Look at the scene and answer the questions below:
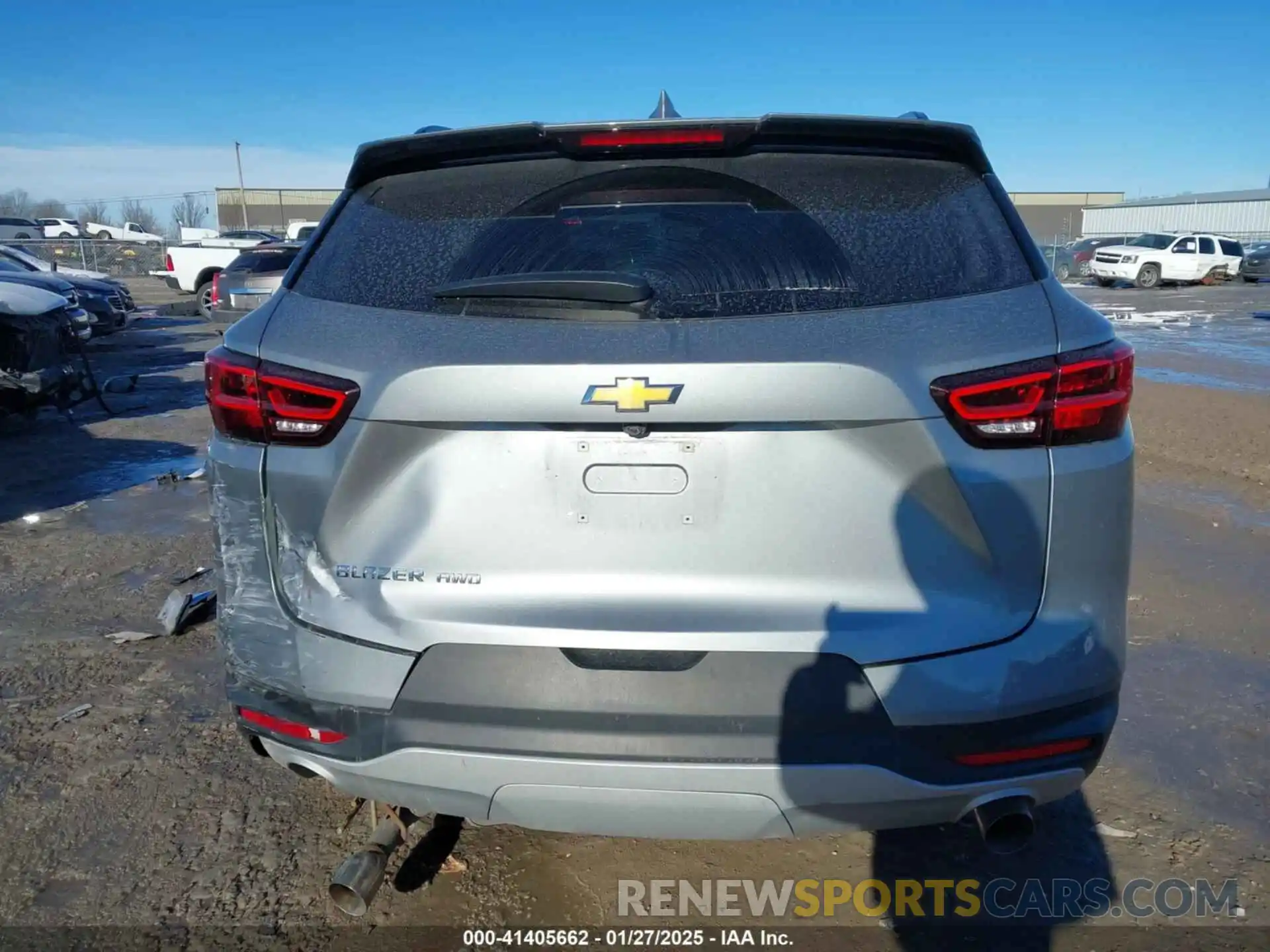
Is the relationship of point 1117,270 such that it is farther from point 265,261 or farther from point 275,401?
point 275,401

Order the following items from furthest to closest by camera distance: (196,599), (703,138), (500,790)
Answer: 1. (196,599)
2. (703,138)
3. (500,790)

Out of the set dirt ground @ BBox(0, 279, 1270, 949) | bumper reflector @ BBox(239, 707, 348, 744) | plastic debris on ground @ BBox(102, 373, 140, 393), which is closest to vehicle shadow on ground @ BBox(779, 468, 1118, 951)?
dirt ground @ BBox(0, 279, 1270, 949)

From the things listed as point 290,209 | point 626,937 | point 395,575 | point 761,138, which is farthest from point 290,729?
point 290,209

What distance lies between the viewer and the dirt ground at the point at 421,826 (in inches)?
100

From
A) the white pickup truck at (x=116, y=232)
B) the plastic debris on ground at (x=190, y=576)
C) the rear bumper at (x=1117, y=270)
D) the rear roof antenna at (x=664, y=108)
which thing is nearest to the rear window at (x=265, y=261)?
the plastic debris on ground at (x=190, y=576)

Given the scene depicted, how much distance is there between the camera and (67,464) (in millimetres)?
7961

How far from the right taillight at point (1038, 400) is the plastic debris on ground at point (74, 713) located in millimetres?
3391

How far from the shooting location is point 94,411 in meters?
10.5

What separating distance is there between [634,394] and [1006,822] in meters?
1.23

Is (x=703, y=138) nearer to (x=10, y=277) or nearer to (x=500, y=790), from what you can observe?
(x=500, y=790)

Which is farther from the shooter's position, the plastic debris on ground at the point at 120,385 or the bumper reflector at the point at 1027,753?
the plastic debris on ground at the point at 120,385

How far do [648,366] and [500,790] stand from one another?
3.04 ft

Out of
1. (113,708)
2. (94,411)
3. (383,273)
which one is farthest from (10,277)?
(383,273)

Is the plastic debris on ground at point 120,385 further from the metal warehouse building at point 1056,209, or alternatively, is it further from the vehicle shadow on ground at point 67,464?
the metal warehouse building at point 1056,209
